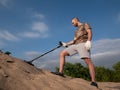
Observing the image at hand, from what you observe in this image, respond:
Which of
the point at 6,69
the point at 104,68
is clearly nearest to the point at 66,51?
the point at 6,69

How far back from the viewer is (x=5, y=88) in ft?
19.5

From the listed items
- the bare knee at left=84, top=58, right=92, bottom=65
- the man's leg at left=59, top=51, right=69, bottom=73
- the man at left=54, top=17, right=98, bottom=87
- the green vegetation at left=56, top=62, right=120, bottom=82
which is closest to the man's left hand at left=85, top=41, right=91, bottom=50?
the man at left=54, top=17, right=98, bottom=87

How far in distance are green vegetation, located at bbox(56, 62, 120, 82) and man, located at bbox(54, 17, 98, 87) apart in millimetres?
9192

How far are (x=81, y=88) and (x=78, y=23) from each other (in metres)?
2.13

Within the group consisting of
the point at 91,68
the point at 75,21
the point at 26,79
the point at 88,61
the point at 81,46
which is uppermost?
the point at 75,21

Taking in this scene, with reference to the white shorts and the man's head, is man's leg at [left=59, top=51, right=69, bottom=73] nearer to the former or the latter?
the white shorts

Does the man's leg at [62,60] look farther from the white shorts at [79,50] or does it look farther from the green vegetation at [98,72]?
the green vegetation at [98,72]

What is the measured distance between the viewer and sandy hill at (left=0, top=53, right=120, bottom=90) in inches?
250

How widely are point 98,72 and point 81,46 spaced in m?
11.0

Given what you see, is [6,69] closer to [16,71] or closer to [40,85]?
[16,71]

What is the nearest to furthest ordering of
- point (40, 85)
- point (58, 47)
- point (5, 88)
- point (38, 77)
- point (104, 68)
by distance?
1. point (5, 88)
2. point (40, 85)
3. point (38, 77)
4. point (58, 47)
5. point (104, 68)

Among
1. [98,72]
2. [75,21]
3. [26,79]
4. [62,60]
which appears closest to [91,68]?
[62,60]

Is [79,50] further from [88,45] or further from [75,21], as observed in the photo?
[75,21]

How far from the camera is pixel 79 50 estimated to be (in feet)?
27.1
